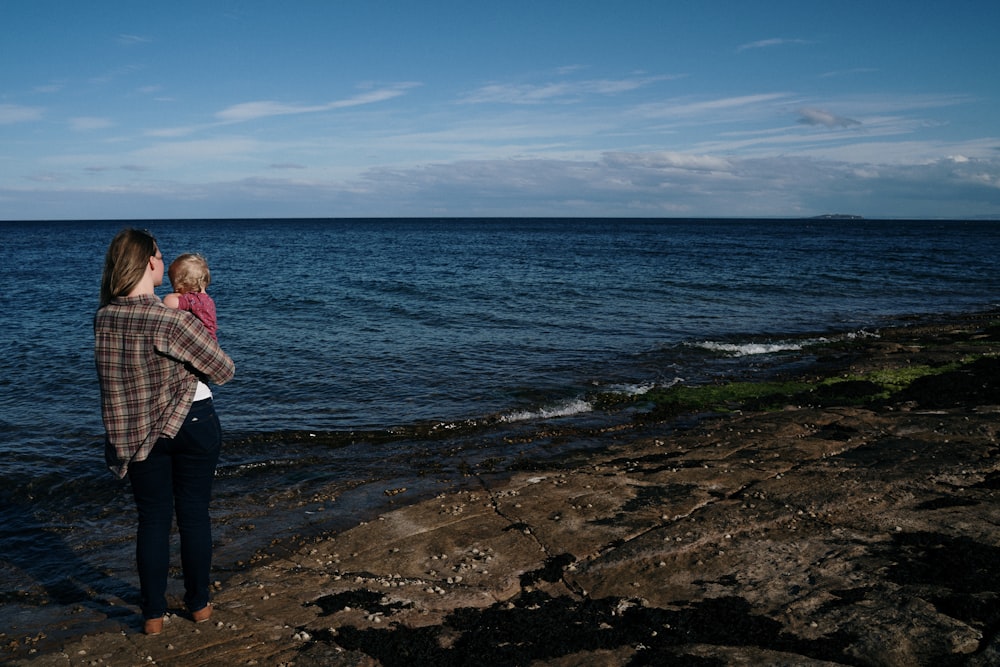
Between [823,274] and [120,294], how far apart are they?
133ft

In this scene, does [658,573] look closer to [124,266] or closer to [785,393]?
[124,266]

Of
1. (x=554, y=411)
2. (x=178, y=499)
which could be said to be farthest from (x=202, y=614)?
(x=554, y=411)

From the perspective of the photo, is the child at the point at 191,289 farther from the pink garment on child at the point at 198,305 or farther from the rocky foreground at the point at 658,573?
the rocky foreground at the point at 658,573

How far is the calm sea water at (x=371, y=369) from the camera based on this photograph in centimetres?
836

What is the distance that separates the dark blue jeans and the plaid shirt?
118 mm

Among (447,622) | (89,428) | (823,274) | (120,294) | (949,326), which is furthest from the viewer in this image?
(823,274)

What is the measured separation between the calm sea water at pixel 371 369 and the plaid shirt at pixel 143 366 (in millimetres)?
2509

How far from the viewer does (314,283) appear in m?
34.6

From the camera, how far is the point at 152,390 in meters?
4.75

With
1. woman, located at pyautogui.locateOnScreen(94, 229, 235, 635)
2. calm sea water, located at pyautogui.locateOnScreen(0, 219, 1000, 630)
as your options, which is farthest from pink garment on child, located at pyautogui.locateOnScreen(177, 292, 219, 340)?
calm sea water, located at pyautogui.locateOnScreen(0, 219, 1000, 630)

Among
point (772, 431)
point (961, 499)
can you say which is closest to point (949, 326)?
point (772, 431)

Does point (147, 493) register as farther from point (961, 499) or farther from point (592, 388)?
point (592, 388)

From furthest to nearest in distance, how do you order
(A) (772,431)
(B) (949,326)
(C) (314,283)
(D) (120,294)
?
(C) (314,283), (B) (949,326), (A) (772,431), (D) (120,294)

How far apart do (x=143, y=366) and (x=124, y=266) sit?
2.22ft
